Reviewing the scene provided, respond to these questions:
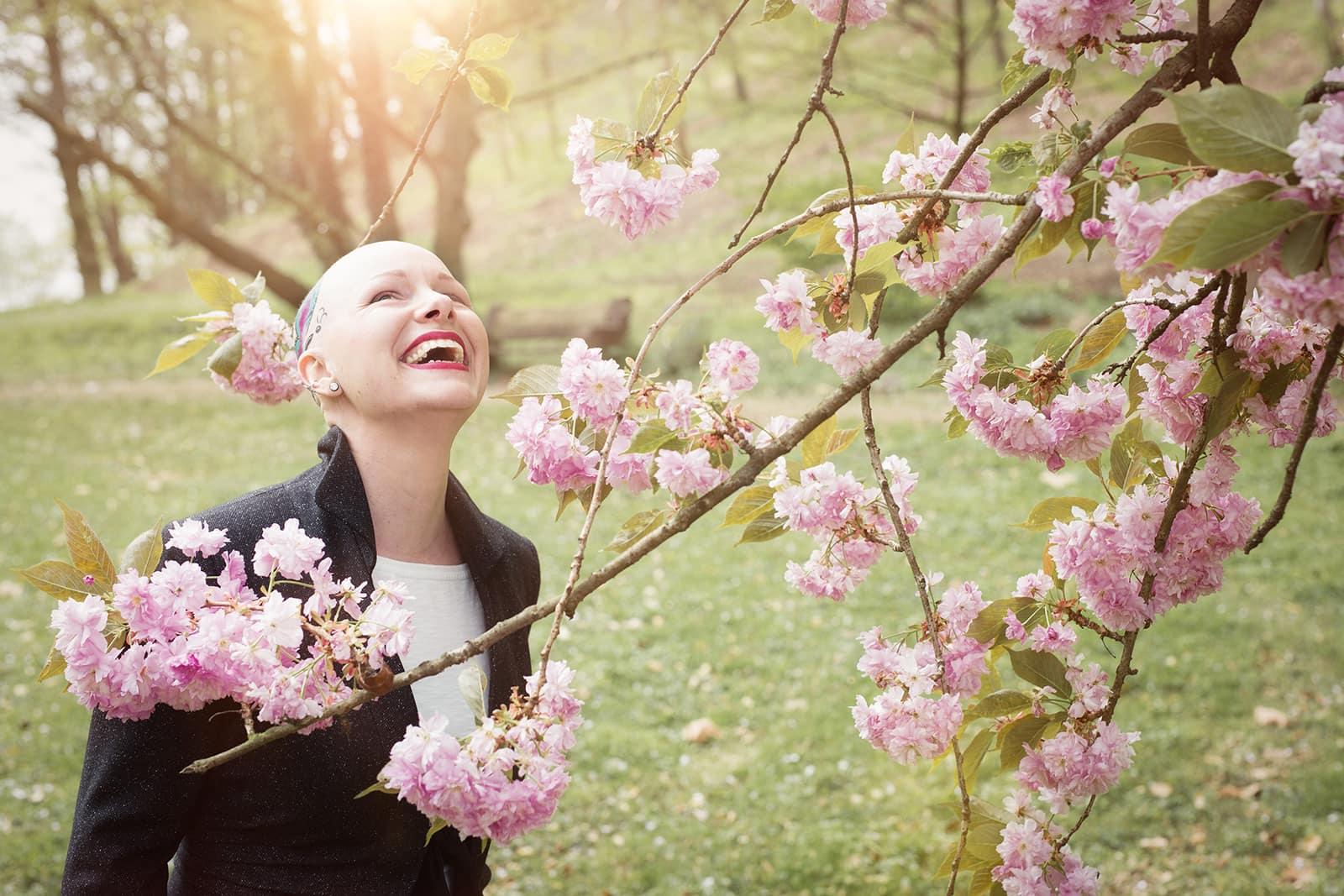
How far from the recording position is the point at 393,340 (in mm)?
1385

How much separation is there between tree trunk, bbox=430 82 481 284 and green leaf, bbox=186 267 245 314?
8.12 m

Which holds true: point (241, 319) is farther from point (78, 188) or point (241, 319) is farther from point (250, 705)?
point (78, 188)

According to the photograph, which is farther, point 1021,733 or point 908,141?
point 908,141

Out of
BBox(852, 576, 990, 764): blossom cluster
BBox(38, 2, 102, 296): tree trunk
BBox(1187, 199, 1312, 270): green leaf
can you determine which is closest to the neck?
BBox(852, 576, 990, 764): blossom cluster

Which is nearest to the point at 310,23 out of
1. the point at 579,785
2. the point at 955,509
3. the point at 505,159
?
the point at 955,509

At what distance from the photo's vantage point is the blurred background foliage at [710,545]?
3.65 meters

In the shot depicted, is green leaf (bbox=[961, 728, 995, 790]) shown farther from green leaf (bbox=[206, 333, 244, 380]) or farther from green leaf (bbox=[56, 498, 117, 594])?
green leaf (bbox=[206, 333, 244, 380])

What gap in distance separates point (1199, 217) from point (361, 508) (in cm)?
101

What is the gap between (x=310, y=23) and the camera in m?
9.70

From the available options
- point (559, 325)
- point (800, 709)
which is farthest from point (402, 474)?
point (559, 325)

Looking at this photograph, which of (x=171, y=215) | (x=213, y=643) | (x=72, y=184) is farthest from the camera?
(x=72, y=184)

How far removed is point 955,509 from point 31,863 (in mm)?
5052

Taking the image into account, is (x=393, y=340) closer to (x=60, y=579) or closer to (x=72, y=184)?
(x=60, y=579)

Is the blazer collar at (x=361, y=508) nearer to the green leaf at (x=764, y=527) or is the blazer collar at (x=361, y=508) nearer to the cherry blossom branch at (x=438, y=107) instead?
the cherry blossom branch at (x=438, y=107)
